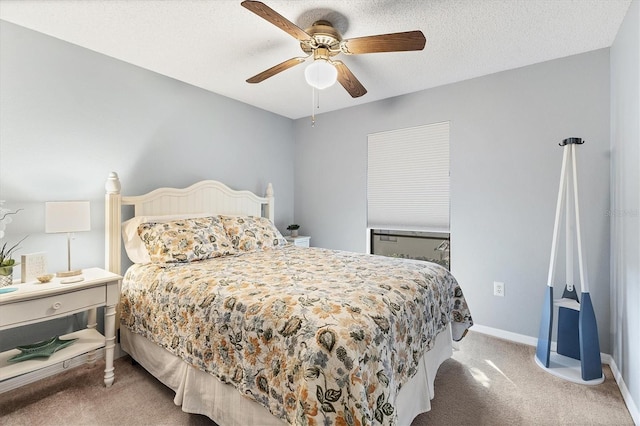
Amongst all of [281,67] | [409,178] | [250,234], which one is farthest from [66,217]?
[409,178]

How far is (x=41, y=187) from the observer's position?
7.22 feet

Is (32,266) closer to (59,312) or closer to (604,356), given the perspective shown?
(59,312)

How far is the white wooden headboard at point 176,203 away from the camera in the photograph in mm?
2416

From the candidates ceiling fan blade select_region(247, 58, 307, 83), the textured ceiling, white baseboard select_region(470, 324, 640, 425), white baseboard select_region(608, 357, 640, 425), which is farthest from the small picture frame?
white baseboard select_region(608, 357, 640, 425)

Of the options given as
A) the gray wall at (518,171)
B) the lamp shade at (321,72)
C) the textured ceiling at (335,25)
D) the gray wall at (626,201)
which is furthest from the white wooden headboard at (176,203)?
the gray wall at (626,201)

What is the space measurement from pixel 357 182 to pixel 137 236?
97.8 inches

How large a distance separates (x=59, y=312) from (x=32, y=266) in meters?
0.40

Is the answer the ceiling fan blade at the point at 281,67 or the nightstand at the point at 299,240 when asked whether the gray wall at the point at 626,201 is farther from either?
the nightstand at the point at 299,240

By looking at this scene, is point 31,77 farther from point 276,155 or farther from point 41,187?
point 276,155

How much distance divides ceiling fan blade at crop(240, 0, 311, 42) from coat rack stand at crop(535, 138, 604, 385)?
210cm

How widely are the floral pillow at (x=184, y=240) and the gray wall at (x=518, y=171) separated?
7.49 feet

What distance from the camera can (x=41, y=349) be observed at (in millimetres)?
1892

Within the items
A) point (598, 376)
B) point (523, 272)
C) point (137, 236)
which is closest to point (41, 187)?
point (137, 236)

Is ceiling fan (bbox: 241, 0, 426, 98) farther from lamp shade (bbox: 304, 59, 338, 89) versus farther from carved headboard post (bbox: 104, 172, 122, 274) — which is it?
carved headboard post (bbox: 104, 172, 122, 274)
